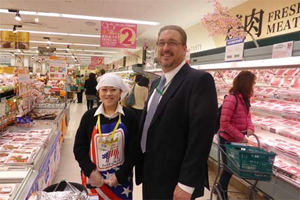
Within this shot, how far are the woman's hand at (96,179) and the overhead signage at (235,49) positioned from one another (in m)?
2.38

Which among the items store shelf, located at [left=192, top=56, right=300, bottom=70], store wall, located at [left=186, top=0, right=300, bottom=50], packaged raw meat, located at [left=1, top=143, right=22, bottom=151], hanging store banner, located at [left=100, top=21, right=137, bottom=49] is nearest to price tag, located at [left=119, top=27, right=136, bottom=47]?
hanging store banner, located at [left=100, top=21, right=137, bottom=49]

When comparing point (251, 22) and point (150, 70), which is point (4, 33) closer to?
point (150, 70)

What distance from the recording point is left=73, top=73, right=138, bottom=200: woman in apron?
6.43 feet

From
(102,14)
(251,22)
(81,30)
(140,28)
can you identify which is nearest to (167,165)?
(251,22)

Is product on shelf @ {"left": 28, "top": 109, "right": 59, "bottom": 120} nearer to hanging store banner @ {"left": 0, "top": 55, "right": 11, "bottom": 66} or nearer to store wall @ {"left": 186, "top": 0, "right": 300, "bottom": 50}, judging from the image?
store wall @ {"left": 186, "top": 0, "right": 300, "bottom": 50}

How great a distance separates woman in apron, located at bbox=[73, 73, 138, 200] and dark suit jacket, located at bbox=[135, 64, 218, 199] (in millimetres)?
381

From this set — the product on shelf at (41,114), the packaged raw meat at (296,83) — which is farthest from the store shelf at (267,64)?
the product on shelf at (41,114)

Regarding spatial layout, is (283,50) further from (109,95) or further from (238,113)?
(109,95)

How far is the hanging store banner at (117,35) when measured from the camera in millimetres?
7914

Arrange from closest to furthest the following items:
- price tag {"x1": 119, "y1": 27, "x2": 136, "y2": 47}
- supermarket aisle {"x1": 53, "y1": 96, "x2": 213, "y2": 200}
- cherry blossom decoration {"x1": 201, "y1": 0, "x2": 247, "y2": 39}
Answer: cherry blossom decoration {"x1": 201, "y1": 0, "x2": 247, "y2": 39}
supermarket aisle {"x1": 53, "y1": 96, "x2": 213, "y2": 200}
price tag {"x1": 119, "y1": 27, "x2": 136, "y2": 47}

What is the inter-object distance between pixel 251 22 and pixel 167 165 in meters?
5.10

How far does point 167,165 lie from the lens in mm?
1552

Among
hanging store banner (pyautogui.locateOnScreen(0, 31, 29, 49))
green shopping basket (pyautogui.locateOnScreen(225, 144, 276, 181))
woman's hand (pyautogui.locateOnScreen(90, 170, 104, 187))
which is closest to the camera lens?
woman's hand (pyautogui.locateOnScreen(90, 170, 104, 187))

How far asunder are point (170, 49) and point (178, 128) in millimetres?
523
